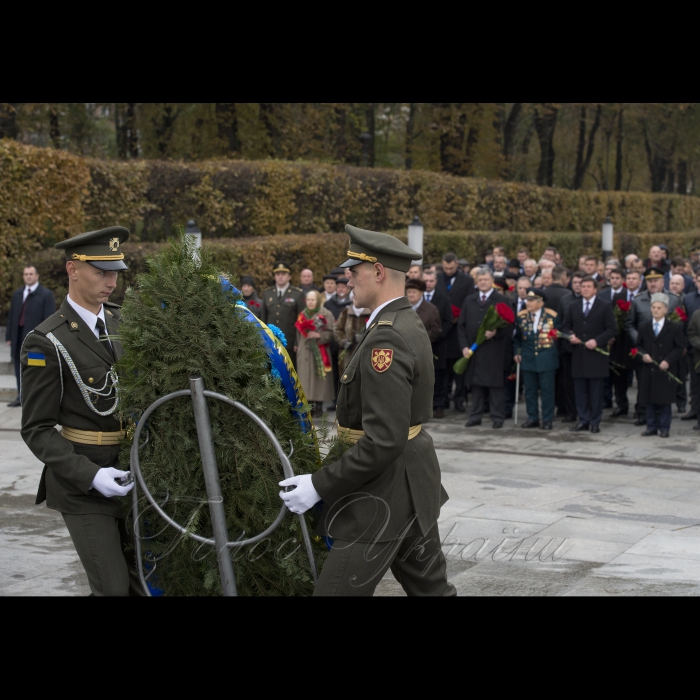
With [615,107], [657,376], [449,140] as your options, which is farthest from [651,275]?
[615,107]

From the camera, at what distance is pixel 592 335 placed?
1194cm

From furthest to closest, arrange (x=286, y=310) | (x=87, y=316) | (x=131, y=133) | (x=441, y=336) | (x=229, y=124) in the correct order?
1. (x=131, y=133)
2. (x=229, y=124)
3. (x=286, y=310)
4. (x=441, y=336)
5. (x=87, y=316)

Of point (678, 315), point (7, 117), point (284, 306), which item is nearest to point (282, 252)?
point (284, 306)

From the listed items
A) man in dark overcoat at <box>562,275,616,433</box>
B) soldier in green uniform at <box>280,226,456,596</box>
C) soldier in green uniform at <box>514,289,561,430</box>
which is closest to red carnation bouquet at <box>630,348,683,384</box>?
man in dark overcoat at <box>562,275,616,433</box>

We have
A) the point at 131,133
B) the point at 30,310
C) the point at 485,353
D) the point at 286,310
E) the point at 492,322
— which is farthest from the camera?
the point at 131,133

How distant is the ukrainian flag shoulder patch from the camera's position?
4301mm

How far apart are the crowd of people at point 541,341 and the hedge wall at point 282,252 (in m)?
1.78

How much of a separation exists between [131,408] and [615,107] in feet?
126

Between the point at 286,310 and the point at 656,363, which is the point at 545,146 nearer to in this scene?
the point at 286,310

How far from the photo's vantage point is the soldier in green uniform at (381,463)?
12.2 feet

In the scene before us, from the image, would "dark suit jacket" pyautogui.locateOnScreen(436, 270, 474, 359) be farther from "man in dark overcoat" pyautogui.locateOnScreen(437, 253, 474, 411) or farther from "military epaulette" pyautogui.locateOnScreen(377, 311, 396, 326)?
"military epaulette" pyautogui.locateOnScreen(377, 311, 396, 326)

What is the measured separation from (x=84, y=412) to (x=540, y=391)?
8.82 metres

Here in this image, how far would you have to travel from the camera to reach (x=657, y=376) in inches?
459

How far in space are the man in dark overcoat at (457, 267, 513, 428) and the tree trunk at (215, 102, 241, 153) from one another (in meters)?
16.6
